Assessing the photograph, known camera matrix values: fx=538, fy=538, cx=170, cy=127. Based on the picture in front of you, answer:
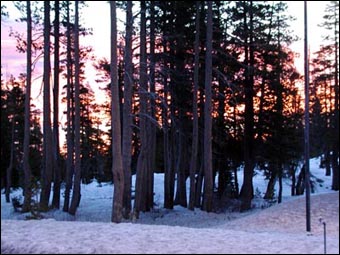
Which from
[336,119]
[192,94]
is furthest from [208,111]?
[336,119]

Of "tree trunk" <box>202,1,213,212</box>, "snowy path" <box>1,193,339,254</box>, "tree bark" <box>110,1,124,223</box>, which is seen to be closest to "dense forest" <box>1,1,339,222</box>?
"tree trunk" <box>202,1,213,212</box>

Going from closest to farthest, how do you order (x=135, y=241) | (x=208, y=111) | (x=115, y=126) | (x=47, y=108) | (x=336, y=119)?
(x=135, y=241)
(x=115, y=126)
(x=208, y=111)
(x=47, y=108)
(x=336, y=119)

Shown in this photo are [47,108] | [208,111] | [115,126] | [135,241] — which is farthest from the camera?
[47,108]

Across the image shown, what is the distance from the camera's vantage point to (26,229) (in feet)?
41.7

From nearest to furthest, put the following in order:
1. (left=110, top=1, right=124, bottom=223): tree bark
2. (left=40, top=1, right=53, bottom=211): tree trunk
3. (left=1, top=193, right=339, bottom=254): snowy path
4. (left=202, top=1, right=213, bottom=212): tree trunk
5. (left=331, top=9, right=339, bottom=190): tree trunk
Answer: (left=1, top=193, right=339, bottom=254): snowy path < (left=110, top=1, right=124, bottom=223): tree bark < (left=202, top=1, right=213, bottom=212): tree trunk < (left=40, top=1, right=53, bottom=211): tree trunk < (left=331, top=9, right=339, bottom=190): tree trunk

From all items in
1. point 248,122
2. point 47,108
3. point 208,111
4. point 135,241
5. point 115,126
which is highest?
point 47,108

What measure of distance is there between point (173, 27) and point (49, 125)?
876 cm

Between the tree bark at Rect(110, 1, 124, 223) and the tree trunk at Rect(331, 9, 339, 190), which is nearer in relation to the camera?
the tree bark at Rect(110, 1, 124, 223)

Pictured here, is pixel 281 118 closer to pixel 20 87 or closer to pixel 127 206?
pixel 127 206

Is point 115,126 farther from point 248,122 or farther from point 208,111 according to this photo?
point 248,122

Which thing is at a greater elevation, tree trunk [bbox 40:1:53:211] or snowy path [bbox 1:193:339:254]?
tree trunk [bbox 40:1:53:211]

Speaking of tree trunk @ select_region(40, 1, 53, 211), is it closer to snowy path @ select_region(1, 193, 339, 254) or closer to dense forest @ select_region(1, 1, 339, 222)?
dense forest @ select_region(1, 1, 339, 222)

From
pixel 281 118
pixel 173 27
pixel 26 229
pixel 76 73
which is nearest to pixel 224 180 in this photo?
pixel 281 118

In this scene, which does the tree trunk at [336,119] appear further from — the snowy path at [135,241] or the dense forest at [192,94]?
the snowy path at [135,241]
